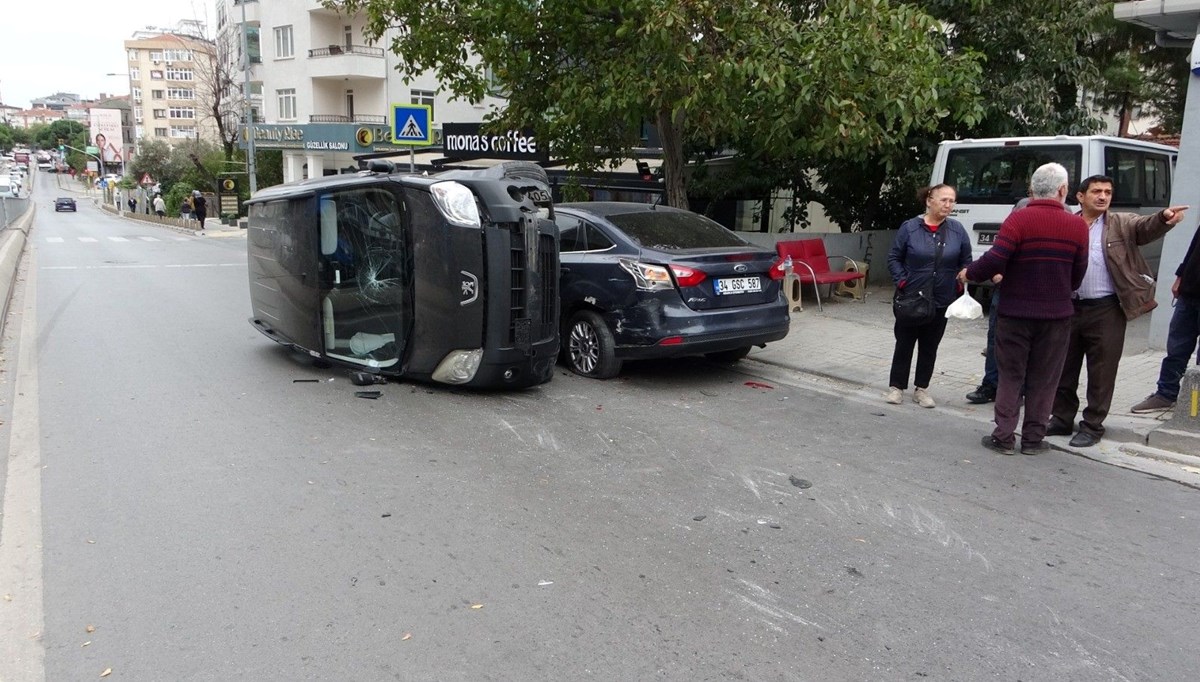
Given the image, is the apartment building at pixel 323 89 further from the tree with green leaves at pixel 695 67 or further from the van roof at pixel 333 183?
the van roof at pixel 333 183

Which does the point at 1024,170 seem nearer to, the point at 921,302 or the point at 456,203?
the point at 921,302

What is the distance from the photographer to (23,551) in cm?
439

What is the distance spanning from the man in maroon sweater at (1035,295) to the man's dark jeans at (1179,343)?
1.20 metres

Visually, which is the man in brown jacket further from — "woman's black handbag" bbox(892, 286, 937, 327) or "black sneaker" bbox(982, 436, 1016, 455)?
"woman's black handbag" bbox(892, 286, 937, 327)

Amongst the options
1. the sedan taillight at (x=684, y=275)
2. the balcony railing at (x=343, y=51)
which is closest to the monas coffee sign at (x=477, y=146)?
the sedan taillight at (x=684, y=275)

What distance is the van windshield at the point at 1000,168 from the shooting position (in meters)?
10.9

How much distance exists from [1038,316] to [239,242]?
28.3 m

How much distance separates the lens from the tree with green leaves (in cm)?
971

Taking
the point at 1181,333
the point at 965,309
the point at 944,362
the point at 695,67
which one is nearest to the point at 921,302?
the point at 965,309

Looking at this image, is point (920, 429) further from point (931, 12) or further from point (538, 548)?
point (931, 12)

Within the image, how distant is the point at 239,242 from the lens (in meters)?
30.0

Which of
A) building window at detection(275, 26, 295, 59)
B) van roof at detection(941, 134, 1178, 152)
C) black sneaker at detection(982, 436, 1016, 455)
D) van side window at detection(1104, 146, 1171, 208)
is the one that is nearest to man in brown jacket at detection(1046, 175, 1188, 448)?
black sneaker at detection(982, 436, 1016, 455)

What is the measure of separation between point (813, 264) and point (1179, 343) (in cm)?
619

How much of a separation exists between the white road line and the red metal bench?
27.7 ft
